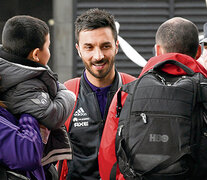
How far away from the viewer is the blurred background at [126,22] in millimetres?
6910

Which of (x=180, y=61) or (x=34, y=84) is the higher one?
(x=180, y=61)

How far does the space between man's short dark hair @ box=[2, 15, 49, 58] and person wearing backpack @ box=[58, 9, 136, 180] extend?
0.71m

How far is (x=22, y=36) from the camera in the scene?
217cm

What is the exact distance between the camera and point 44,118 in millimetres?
2092

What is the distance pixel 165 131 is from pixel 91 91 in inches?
42.8

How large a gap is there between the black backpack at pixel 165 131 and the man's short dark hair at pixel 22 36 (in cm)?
59

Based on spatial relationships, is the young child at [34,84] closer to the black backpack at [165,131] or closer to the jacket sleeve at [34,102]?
the jacket sleeve at [34,102]

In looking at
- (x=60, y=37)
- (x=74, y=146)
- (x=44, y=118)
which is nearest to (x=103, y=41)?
(x=74, y=146)

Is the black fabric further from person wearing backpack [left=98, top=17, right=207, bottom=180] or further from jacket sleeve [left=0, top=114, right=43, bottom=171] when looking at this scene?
person wearing backpack [left=98, top=17, right=207, bottom=180]

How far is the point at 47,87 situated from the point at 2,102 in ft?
0.87

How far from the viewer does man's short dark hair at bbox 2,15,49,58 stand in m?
2.17

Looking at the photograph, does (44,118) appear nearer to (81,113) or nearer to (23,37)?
(23,37)

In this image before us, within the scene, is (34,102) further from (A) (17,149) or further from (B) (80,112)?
(B) (80,112)

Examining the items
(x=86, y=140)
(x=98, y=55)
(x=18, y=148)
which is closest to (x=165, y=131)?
(x=18, y=148)
